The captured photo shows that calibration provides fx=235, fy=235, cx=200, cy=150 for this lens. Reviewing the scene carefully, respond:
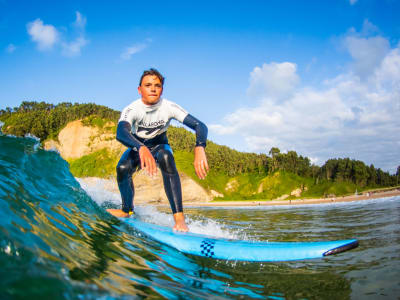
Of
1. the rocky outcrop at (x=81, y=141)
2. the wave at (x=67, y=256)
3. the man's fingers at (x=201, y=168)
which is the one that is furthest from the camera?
the rocky outcrop at (x=81, y=141)

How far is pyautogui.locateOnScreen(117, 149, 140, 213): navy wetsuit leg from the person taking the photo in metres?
4.39

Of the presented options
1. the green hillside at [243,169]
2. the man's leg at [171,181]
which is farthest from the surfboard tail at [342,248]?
the green hillside at [243,169]

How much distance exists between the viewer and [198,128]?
4102 millimetres

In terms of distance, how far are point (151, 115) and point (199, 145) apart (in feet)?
3.98

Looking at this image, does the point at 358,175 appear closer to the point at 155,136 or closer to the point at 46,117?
the point at 155,136

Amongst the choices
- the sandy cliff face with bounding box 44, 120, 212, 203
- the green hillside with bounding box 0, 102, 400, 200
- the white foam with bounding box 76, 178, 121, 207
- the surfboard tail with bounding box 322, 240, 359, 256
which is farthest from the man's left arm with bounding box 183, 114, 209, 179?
the green hillside with bounding box 0, 102, 400, 200

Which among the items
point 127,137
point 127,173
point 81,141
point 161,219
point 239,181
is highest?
point 81,141

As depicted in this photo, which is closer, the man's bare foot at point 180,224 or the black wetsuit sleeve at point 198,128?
the man's bare foot at point 180,224

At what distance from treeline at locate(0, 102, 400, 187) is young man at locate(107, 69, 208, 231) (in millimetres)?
67835

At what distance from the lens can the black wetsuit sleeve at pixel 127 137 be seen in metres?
3.48

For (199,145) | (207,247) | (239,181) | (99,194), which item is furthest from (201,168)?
(239,181)

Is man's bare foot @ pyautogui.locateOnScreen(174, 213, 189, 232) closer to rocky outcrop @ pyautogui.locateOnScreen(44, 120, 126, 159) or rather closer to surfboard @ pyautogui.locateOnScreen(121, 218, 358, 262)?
surfboard @ pyautogui.locateOnScreen(121, 218, 358, 262)

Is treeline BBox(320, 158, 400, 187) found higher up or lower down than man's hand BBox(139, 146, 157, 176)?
lower down

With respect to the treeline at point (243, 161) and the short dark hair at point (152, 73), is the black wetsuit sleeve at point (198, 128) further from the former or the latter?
the treeline at point (243, 161)
